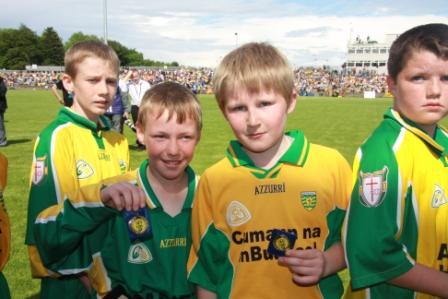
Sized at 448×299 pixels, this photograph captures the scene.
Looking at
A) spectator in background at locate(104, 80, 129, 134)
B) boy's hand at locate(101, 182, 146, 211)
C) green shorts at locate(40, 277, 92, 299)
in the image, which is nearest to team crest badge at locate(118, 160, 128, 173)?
green shorts at locate(40, 277, 92, 299)

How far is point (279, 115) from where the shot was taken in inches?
85.7

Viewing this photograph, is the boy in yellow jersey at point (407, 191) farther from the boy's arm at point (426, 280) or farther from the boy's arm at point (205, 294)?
the boy's arm at point (205, 294)

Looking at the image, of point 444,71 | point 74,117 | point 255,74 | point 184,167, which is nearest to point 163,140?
point 184,167

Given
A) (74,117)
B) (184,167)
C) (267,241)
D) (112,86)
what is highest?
(112,86)

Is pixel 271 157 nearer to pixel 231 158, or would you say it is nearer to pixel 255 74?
pixel 231 158

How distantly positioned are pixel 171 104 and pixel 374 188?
3.72 ft

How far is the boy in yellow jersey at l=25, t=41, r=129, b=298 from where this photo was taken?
111 inches

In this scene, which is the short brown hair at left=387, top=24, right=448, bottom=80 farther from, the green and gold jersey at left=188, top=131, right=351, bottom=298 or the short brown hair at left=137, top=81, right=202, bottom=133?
the short brown hair at left=137, top=81, right=202, bottom=133

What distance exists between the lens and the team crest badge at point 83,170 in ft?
10.1

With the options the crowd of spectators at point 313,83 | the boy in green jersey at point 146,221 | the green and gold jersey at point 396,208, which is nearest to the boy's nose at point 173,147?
the boy in green jersey at point 146,221

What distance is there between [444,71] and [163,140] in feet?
4.44

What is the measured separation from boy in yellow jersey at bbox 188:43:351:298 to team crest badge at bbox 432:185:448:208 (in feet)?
1.18

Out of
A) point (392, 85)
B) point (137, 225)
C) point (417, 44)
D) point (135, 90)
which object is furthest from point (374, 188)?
point (135, 90)

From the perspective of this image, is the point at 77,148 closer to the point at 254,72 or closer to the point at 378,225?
the point at 254,72
